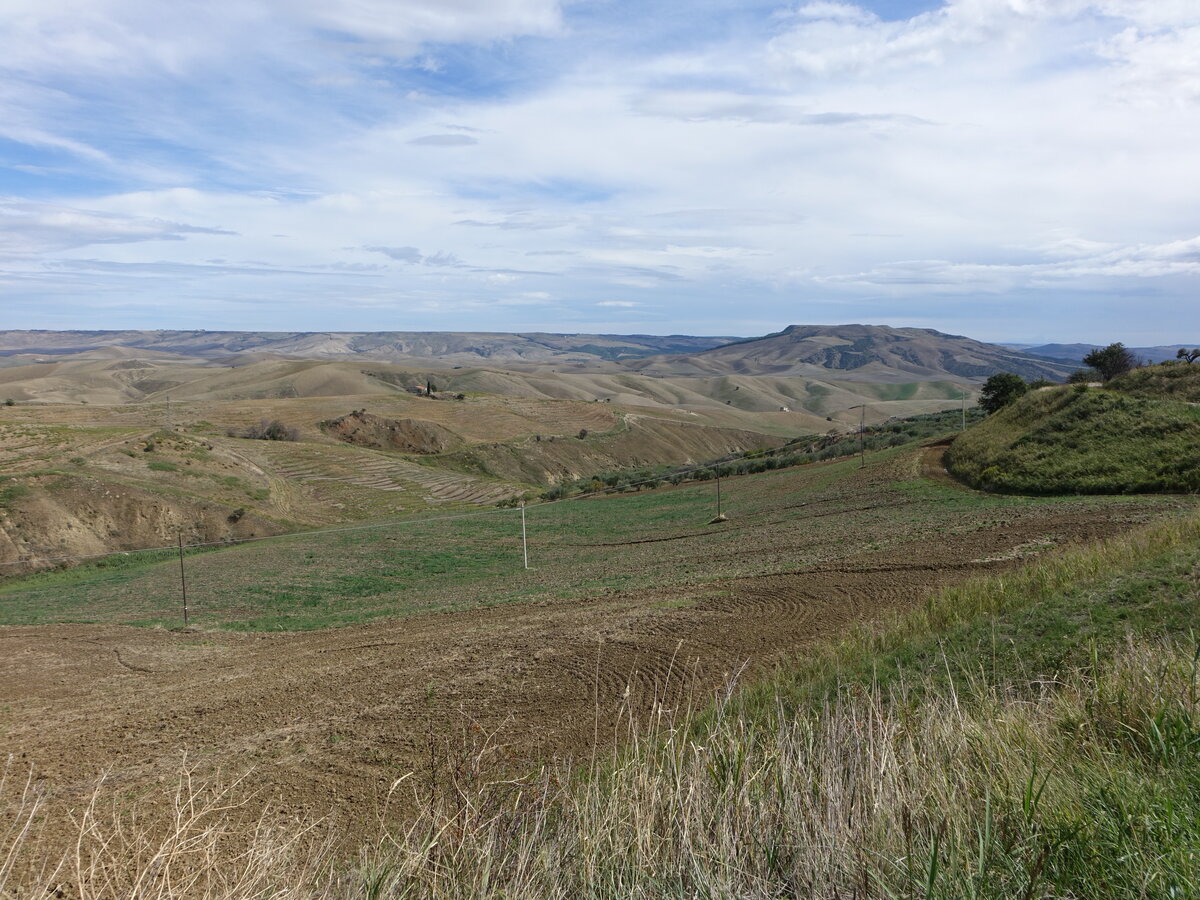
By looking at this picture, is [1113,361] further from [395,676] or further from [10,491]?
[10,491]

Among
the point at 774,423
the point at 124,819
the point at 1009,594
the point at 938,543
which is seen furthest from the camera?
the point at 774,423

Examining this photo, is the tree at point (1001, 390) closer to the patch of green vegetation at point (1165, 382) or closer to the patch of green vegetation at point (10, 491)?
the patch of green vegetation at point (1165, 382)

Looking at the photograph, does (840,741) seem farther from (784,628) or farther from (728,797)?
(784,628)

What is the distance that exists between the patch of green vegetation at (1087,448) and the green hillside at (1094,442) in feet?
0.09

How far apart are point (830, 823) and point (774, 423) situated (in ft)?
447

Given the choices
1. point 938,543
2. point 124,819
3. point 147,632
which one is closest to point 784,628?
point 938,543

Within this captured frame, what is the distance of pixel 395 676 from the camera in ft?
38.9

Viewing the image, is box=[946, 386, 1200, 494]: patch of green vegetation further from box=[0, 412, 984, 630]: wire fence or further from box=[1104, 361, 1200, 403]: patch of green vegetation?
box=[0, 412, 984, 630]: wire fence

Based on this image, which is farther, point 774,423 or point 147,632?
point 774,423

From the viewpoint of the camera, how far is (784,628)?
13188mm

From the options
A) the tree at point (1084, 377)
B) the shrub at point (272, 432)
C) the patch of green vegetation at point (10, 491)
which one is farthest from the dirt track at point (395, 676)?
the shrub at point (272, 432)

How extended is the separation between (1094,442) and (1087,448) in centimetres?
53

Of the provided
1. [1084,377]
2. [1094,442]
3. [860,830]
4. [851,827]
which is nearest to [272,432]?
[1094,442]

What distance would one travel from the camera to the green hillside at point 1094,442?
2595cm
